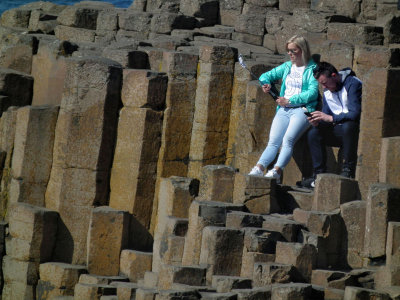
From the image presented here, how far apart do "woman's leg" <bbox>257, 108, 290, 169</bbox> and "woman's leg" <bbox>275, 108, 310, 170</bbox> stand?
0.47ft

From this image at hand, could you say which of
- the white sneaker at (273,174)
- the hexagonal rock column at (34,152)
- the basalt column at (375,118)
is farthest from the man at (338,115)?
the hexagonal rock column at (34,152)

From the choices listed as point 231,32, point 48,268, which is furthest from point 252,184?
point 231,32

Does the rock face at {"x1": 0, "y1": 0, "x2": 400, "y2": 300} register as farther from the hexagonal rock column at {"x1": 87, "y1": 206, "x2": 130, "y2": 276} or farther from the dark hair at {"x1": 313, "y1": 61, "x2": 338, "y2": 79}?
the dark hair at {"x1": 313, "y1": 61, "x2": 338, "y2": 79}

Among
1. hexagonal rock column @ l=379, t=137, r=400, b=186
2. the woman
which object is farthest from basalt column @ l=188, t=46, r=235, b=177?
hexagonal rock column @ l=379, t=137, r=400, b=186

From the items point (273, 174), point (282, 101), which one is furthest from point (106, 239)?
point (282, 101)

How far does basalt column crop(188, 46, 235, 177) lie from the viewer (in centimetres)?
1834

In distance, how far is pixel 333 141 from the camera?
16844 mm

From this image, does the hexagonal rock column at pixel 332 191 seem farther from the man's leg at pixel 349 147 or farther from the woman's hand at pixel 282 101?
the woman's hand at pixel 282 101

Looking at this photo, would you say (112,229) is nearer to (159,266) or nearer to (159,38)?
(159,266)

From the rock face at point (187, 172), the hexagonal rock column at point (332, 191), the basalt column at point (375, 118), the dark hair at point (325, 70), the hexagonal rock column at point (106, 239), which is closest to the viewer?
the rock face at point (187, 172)

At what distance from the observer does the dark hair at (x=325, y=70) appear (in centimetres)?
1617

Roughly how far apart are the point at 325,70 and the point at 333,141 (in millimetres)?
1230

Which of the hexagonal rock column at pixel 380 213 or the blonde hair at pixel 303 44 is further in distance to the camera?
the blonde hair at pixel 303 44

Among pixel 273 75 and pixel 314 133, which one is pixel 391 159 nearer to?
pixel 314 133
